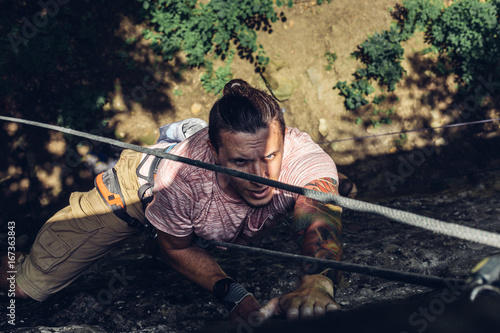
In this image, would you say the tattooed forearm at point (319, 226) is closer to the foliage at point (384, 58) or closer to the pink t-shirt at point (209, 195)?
the pink t-shirt at point (209, 195)

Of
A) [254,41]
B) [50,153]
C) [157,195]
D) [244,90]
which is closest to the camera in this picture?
[244,90]

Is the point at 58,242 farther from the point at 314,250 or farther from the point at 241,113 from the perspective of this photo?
the point at 314,250

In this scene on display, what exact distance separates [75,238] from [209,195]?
55.4 inches

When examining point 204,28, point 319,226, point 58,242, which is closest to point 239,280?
point 319,226

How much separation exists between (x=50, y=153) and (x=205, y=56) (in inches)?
111

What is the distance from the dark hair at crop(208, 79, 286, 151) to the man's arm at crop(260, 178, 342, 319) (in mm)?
504

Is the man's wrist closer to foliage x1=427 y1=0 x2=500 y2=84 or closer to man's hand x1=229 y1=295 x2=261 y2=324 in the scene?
man's hand x1=229 y1=295 x2=261 y2=324

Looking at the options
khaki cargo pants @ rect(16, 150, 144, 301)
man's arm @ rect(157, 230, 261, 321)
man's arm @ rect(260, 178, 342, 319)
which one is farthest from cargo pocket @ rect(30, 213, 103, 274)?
man's arm @ rect(260, 178, 342, 319)

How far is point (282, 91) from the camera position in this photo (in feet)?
18.5

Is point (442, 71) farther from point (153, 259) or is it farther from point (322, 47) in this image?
point (153, 259)

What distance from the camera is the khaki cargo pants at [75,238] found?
2854mm

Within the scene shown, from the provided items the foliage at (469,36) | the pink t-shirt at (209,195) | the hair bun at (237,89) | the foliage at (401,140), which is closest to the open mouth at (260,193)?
the pink t-shirt at (209,195)

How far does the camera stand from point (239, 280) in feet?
9.30

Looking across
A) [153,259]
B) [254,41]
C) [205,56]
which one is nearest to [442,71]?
[254,41]
